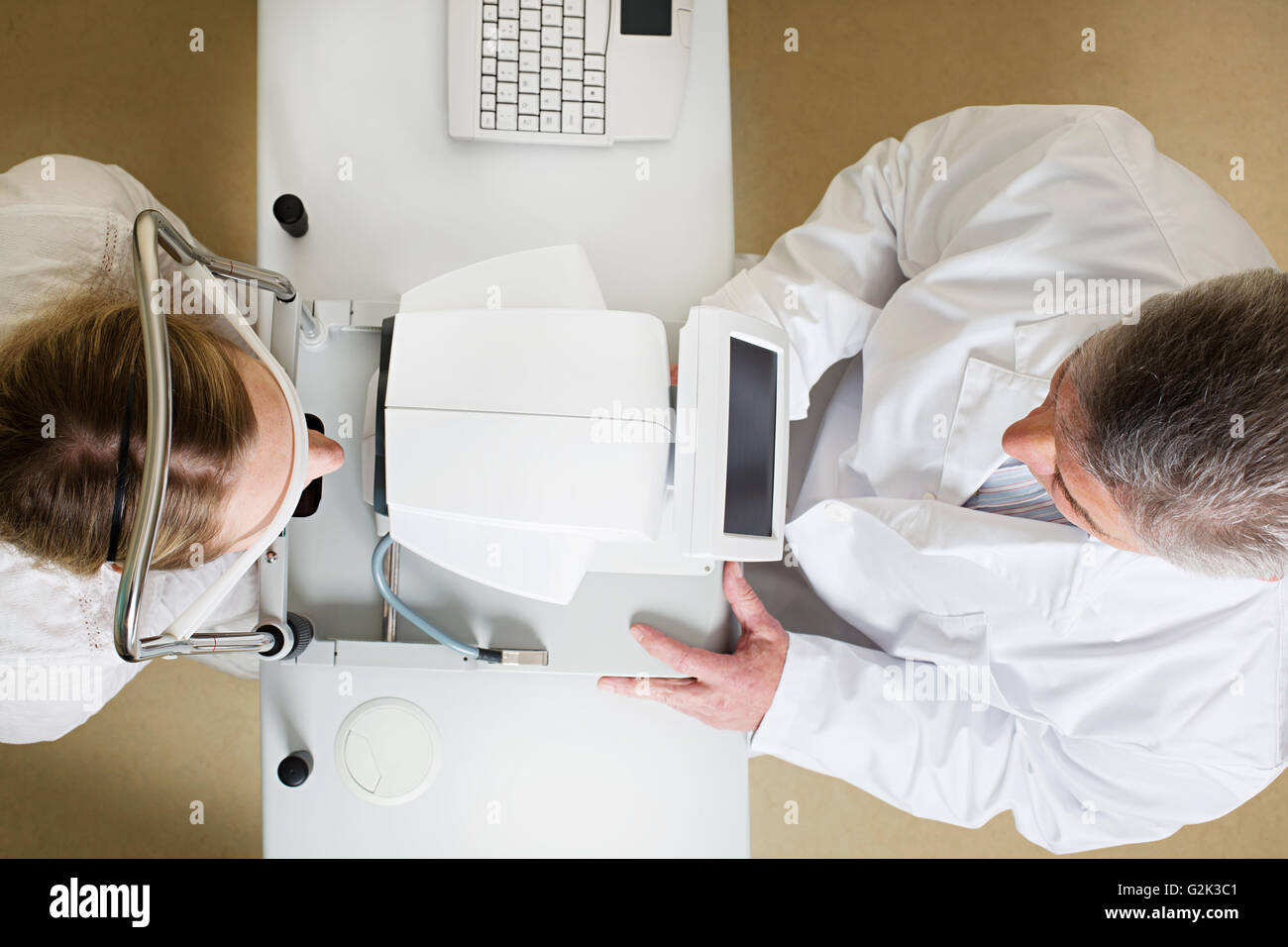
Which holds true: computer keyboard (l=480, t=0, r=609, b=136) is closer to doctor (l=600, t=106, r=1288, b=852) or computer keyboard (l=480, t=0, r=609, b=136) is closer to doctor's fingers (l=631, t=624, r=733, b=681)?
doctor (l=600, t=106, r=1288, b=852)

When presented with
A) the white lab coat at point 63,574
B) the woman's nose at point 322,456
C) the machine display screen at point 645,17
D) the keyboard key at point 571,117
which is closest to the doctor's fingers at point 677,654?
the woman's nose at point 322,456

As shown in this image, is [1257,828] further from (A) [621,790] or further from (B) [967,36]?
(B) [967,36]

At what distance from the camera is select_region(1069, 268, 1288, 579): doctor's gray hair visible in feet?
1.90

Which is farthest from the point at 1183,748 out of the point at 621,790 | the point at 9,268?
the point at 9,268

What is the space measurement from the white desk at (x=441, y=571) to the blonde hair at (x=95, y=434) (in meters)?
0.20

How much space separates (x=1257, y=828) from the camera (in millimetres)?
1529

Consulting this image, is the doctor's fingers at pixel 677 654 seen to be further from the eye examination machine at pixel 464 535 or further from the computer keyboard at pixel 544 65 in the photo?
the computer keyboard at pixel 544 65

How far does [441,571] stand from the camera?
844mm

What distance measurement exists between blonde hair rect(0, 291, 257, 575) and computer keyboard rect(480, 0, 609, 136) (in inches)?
18.4

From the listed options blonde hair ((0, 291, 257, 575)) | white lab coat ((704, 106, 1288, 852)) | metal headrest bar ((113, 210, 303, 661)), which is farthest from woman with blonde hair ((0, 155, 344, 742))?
white lab coat ((704, 106, 1288, 852))

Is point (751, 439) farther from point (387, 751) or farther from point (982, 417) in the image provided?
point (387, 751)

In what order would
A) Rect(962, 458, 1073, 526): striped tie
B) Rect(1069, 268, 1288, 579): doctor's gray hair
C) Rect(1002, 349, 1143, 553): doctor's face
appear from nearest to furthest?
Rect(1069, 268, 1288, 579): doctor's gray hair → Rect(1002, 349, 1143, 553): doctor's face → Rect(962, 458, 1073, 526): striped tie

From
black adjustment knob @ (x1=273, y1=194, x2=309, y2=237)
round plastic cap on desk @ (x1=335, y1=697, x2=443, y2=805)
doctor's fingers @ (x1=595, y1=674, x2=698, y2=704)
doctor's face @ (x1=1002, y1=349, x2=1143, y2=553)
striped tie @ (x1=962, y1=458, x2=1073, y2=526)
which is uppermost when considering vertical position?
black adjustment knob @ (x1=273, y1=194, x2=309, y2=237)

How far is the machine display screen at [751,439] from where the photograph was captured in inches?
25.1
